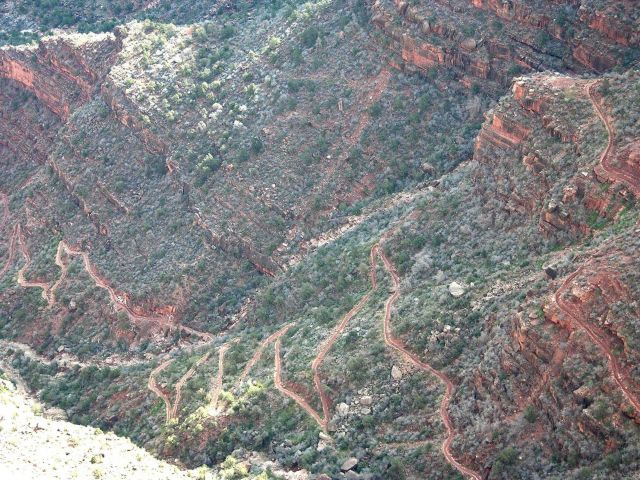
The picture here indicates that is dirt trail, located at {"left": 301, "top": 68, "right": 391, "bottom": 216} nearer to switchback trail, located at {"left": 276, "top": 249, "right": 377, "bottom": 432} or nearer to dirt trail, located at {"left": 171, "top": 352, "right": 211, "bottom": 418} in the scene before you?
switchback trail, located at {"left": 276, "top": 249, "right": 377, "bottom": 432}

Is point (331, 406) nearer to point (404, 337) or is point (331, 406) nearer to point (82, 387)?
point (404, 337)

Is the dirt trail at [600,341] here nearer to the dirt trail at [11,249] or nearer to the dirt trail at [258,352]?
the dirt trail at [258,352]

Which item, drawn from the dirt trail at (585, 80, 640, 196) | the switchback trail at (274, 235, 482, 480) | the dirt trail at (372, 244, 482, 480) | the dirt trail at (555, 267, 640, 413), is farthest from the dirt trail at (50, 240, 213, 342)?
the dirt trail at (555, 267, 640, 413)

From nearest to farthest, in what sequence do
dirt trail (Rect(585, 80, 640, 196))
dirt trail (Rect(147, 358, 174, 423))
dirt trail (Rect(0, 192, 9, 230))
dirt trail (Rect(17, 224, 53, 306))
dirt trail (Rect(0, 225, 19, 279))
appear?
dirt trail (Rect(585, 80, 640, 196))
dirt trail (Rect(147, 358, 174, 423))
dirt trail (Rect(17, 224, 53, 306))
dirt trail (Rect(0, 225, 19, 279))
dirt trail (Rect(0, 192, 9, 230))

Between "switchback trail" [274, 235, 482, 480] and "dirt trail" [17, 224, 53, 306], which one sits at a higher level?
"dirt trail" [17, 224, 53, 306]

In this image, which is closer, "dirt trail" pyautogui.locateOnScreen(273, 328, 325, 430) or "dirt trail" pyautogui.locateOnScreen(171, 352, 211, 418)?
"dirt trail" pyautogui.locateOnScreen(273, 328, 325, 430)

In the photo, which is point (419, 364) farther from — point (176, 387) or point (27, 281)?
point (27, 281)

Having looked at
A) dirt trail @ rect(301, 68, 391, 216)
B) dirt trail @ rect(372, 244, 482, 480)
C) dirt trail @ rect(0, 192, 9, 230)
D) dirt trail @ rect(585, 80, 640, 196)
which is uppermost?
dirt trail @ rect(0, 192, 9, 230)

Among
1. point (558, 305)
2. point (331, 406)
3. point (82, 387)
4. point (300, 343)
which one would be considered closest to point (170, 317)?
point (82, 387)
